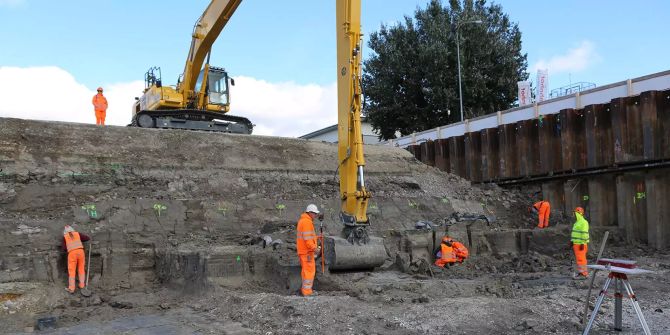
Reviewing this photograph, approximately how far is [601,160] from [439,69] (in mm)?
17947

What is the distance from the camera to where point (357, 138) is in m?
9.89

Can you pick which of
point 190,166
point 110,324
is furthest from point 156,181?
point 110,324

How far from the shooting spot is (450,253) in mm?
12336

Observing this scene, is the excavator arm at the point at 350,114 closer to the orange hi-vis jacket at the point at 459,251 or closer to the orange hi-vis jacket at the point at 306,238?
the orange hi-vis jacket at the point at 306,238

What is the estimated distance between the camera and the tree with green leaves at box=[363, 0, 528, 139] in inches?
1308

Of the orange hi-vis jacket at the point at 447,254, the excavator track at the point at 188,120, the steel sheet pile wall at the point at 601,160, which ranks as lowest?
the orange hi-vis jacket at the point at 447,254

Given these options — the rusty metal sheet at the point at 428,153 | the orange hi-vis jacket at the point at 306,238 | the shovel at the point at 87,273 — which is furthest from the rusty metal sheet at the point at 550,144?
the shovel at the point at 87,273

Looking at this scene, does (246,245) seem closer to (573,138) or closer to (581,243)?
(581,243)

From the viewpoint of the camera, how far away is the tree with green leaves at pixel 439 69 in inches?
1308

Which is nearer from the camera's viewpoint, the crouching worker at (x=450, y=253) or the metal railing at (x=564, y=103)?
the crouching worker at (x=450, y=253)

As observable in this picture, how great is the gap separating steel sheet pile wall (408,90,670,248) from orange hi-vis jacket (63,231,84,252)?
13.6 m

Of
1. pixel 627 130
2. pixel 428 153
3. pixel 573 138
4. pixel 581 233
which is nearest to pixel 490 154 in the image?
pixel 573 138

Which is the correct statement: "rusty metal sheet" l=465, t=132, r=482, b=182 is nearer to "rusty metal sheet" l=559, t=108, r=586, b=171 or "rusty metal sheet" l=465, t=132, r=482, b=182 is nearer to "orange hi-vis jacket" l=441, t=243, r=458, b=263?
"rusty metal sheet" l=559, t=108, r=586, b=171

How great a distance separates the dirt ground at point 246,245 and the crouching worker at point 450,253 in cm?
40
